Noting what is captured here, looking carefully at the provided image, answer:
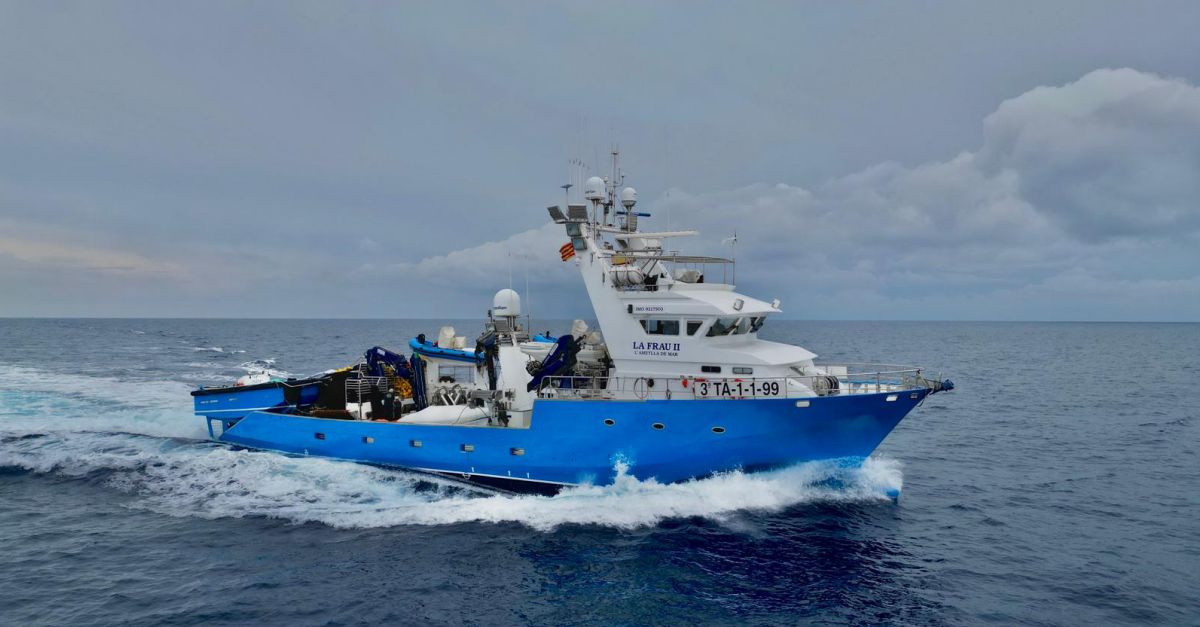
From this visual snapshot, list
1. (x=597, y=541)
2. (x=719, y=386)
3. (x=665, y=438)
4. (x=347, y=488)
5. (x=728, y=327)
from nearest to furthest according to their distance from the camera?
(x=597, y=541) < (x=665, y=438) < (x=719, y=386) < (x=728, y=327) < (x=347, y=488)

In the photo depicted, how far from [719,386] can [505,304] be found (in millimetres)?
9136

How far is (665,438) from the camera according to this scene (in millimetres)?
16984

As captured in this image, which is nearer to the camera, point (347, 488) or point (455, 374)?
point (347, 488)

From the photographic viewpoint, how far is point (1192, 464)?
2358 cm

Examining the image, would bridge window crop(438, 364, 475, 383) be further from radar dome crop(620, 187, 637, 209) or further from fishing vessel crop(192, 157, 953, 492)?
radar dome crop(620, 187, 637, 209)

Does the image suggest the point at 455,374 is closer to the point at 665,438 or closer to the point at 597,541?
the point at 665,438

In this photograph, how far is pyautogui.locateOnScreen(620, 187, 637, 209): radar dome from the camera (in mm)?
20828

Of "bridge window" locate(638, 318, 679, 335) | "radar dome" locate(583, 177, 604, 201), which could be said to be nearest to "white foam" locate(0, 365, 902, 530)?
"bridge window" locate(638, 318, 679, 335)

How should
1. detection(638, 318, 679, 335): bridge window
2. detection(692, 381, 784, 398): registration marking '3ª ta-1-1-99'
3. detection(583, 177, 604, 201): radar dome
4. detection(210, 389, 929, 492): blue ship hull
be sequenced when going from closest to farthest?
1. detection(210, 389, 929, 492): blue ship hull
2. detection(692, 381, 784, 398): registration marking '3ª ta-1-1-99'
3. detection(638, 318, 679, 335): bridge window
4. detection(583, 177, 604, 201): radar dome

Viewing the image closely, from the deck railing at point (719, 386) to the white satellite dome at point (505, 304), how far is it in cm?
477

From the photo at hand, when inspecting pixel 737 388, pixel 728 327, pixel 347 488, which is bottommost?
pixel 347 488

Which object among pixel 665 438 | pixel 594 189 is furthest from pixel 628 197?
pixel 665 438

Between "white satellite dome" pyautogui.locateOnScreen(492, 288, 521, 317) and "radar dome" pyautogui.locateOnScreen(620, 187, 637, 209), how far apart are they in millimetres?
5457

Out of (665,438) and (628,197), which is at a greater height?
(628,197)
